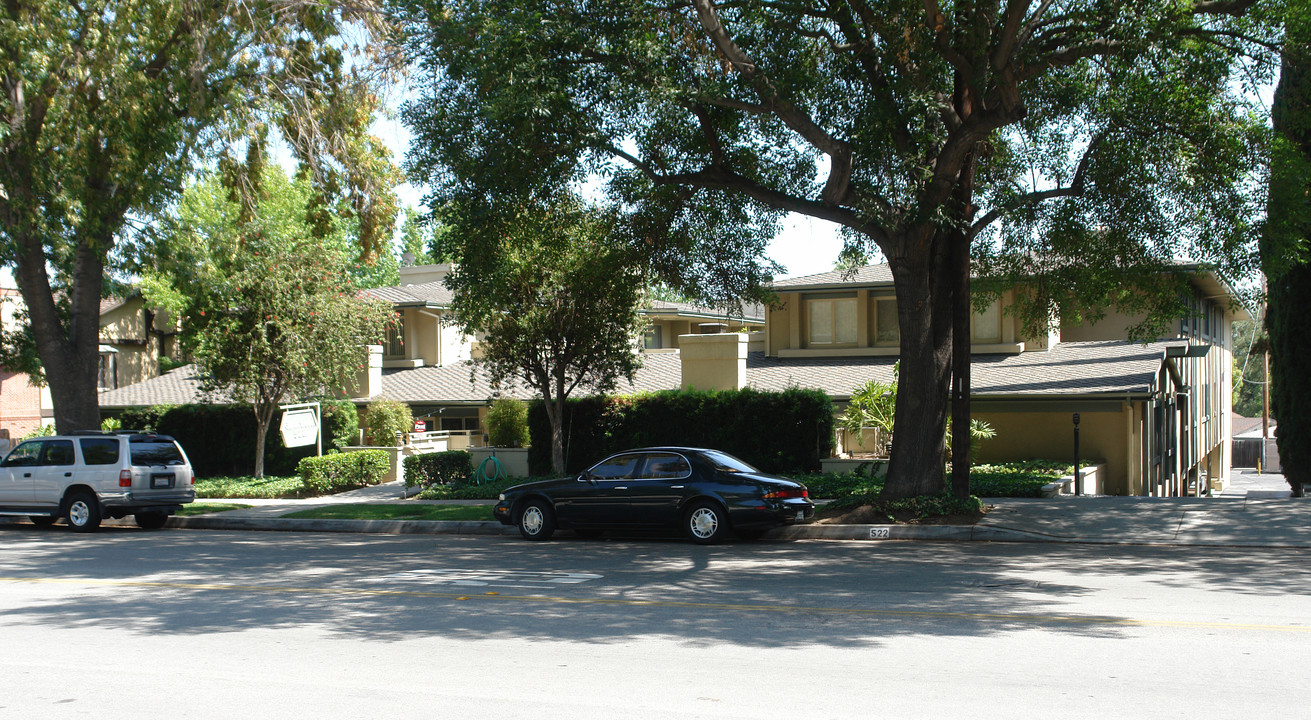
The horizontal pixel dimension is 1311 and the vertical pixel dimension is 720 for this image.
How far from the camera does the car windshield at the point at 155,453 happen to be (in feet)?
59.7

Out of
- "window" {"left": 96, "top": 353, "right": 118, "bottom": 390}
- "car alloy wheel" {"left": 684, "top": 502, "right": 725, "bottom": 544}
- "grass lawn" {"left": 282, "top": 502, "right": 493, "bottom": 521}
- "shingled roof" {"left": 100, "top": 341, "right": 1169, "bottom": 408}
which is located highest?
"window" {"left": 96, "top": 353, "right": 118, "bottom": 390}

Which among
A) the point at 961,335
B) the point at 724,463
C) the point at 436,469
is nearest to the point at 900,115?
the point at 961,335

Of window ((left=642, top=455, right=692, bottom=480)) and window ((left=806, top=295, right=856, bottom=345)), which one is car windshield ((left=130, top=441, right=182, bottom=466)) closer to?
window ((left=642, top=455, right=692, bottom=480))

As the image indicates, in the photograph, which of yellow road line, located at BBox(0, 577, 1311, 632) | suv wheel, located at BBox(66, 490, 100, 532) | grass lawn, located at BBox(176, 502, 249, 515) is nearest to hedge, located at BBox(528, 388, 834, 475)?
grass lawn, located at BBox(176, 502, 249, 515)

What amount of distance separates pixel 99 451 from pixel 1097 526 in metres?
16.3

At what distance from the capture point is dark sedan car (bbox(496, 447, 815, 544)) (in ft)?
46.7

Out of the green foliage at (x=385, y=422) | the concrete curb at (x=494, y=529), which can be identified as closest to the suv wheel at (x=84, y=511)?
the concrete curb at (x=494, y=529)

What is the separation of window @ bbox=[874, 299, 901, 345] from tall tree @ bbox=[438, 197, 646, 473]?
8.16 metres

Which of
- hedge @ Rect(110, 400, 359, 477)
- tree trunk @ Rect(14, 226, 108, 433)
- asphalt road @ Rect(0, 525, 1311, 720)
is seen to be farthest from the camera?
hedge @ Rect(110, 400, 359, 477)

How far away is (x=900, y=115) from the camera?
46.7 ft

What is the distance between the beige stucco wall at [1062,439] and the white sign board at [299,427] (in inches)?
612

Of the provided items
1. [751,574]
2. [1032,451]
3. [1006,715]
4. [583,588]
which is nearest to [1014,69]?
[751,574]

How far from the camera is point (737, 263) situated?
1839 centimetres

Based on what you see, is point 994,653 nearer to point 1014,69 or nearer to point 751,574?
point 751,574
